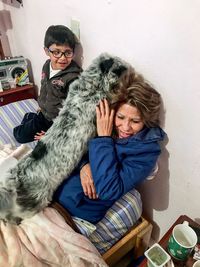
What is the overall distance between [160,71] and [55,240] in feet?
2.88

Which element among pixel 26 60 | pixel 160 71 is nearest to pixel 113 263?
pixel 160 71

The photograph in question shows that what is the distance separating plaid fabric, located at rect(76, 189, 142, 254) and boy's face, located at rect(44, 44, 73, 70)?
87 cm

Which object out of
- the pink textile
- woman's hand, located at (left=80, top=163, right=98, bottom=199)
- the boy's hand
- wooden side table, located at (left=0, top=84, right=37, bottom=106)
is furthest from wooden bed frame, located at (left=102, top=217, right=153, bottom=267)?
wooden side table, located at (left=0, top=84, right=37, bottom=106)

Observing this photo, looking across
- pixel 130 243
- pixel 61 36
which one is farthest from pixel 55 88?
pixel 130 243

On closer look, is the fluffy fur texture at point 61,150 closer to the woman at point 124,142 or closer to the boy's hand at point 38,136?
the woman at point 124,142

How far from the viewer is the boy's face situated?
1.40 m

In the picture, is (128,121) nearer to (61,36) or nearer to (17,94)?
(61,36)

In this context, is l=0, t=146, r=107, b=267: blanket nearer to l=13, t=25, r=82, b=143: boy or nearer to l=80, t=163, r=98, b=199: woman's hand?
l=80, t=163, r=98, b=199: woman's hand

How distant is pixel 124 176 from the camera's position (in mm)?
1070

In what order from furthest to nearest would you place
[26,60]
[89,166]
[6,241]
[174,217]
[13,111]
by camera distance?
[26,60] < [13,111] < [174,217] < [89,166] < [6,241]

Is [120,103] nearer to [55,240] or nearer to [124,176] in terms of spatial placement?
[124,176]

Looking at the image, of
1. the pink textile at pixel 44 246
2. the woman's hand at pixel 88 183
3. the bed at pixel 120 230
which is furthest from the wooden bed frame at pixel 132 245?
the woman's hand at pixel 88 183

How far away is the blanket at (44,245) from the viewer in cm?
100

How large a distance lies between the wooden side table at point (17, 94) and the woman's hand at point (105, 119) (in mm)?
1298
